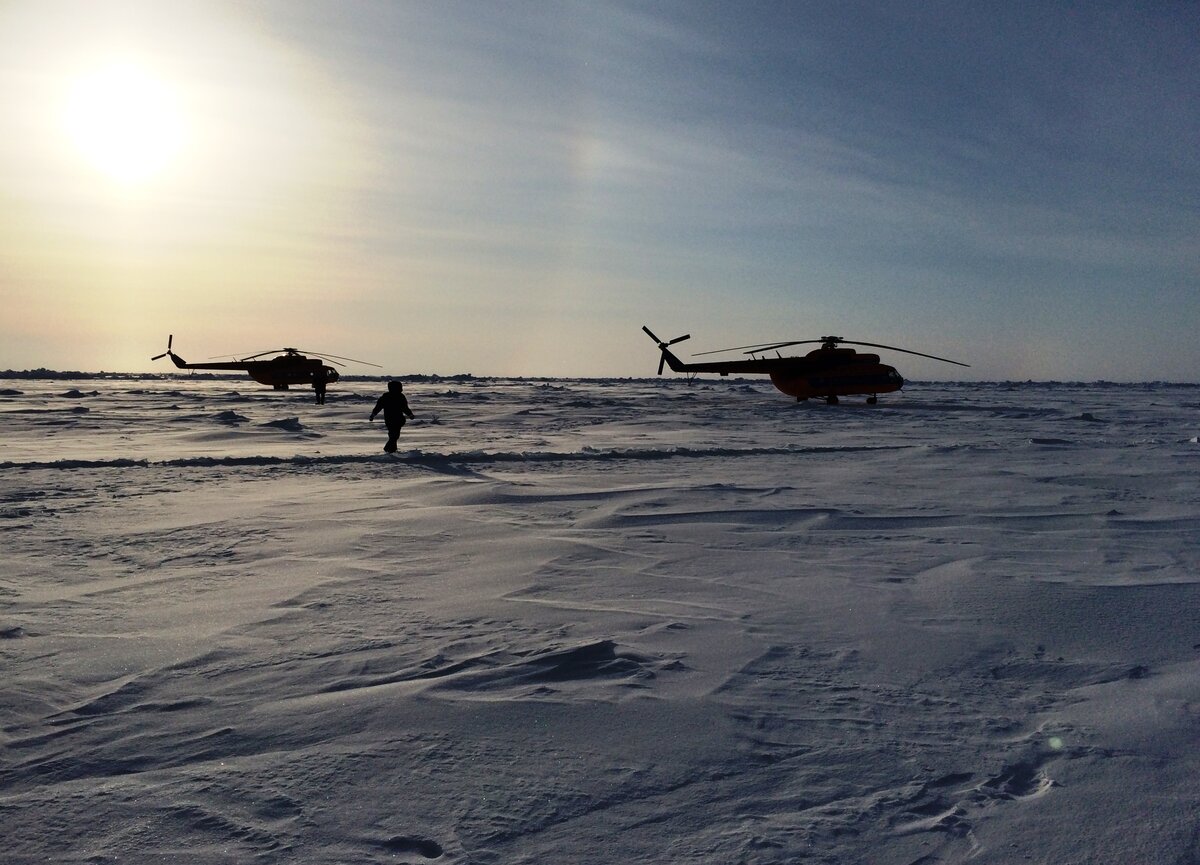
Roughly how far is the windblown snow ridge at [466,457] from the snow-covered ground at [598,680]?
377 cm

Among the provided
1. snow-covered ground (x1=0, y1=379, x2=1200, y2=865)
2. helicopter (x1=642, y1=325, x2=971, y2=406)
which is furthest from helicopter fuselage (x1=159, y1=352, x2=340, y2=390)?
snow-covered ground (x1=0, y1=379, x2=1200, y2=865)

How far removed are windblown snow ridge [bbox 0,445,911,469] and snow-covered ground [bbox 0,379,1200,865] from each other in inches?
149

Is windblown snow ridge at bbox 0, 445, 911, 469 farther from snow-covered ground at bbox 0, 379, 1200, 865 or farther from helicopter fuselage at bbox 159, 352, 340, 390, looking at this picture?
helicopter fuselage at bbox 159, 352, 340, 390

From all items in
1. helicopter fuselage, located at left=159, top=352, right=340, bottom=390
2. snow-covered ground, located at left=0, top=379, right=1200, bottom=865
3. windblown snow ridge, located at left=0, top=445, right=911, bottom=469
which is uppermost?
helicopter fuselage, located at left=159, top=352, right=340, bottom=390

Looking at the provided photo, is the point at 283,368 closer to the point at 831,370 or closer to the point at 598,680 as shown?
the point at 831,370

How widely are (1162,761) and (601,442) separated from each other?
597 inches

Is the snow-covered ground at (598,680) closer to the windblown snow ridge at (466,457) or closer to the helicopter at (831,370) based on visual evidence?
the windblown snow ridge at (466,457)

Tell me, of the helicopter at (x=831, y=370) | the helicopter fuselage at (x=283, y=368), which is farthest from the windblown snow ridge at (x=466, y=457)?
the helicopter fuselage at (x=283, y=368)

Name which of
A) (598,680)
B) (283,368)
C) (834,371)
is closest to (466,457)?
(598,680)

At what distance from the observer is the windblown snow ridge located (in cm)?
1309

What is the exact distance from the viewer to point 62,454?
1460cm

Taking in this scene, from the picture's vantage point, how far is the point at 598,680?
4.03 m

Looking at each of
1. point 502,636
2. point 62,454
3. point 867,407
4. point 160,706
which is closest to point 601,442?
point 62,454

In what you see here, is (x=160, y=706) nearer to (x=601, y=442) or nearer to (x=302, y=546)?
(x=302, y=546)
